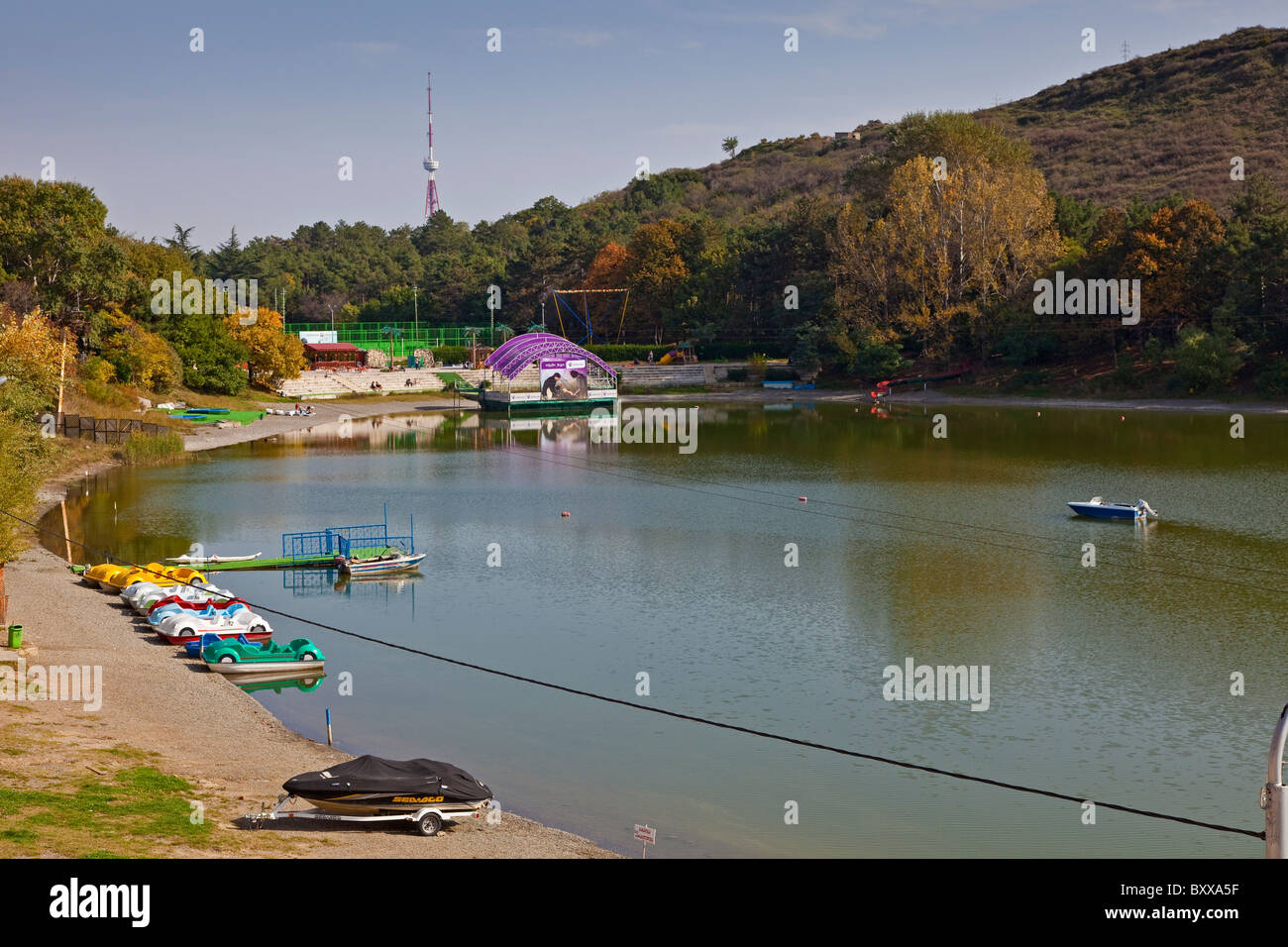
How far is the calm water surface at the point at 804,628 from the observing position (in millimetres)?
19906

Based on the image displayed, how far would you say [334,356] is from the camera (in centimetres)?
11800

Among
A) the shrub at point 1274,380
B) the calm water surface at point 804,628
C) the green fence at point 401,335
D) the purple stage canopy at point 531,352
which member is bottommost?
the calm water surface at point 804,628

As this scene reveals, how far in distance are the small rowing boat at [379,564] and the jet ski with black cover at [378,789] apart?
781 inches

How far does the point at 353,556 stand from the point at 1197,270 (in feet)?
219

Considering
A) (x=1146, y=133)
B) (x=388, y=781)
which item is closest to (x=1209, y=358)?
(x=388, y=781)

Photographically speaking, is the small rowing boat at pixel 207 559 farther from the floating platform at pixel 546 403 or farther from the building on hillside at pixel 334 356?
the building on hillside at pixel 334 356

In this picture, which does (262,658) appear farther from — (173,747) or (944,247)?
(944,247)

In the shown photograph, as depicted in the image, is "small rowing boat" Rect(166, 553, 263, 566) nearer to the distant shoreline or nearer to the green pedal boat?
the green pedal boat

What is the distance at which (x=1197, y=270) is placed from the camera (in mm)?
82938

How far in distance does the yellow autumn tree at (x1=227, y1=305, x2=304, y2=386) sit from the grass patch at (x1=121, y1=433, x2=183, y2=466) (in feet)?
96.0

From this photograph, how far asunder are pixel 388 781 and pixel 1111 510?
3384 cm

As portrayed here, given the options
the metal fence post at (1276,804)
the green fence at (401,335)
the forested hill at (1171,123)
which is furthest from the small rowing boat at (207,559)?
the forested hill at (1171,123)
